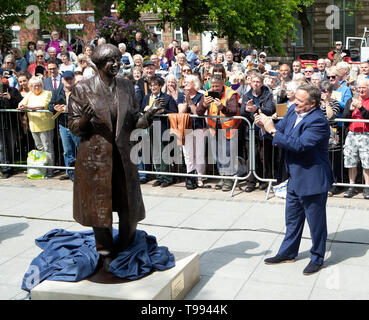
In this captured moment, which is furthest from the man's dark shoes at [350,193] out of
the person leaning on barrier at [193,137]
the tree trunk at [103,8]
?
the tree trunk at [103,8]

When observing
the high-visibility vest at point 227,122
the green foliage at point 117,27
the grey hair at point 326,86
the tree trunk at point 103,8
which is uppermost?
the tree trunk at point 103,8

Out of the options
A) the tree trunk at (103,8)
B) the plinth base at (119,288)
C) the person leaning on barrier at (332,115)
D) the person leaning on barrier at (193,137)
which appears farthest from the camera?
the tree trunk at (103,8)

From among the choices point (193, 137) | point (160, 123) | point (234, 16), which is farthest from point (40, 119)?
point (234, 16)

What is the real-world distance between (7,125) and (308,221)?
6.97 meters

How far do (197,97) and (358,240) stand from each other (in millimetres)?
3985

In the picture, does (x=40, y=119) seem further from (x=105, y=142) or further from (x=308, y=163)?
(x=308, y=163)

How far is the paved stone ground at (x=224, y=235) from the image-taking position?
5.97 m

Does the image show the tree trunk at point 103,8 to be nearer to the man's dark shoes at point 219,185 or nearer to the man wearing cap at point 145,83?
the man wearing cap at point 145,83

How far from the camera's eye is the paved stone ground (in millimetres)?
5969

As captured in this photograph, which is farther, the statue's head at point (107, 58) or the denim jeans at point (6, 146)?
the denim jeans at point (6, 146)

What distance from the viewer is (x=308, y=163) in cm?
618

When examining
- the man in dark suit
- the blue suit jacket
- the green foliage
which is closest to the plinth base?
the blue suit jacket

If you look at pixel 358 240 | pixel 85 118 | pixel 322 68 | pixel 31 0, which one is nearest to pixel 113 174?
pixel 85 118

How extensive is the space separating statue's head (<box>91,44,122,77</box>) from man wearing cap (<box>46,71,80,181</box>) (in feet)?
17.1
